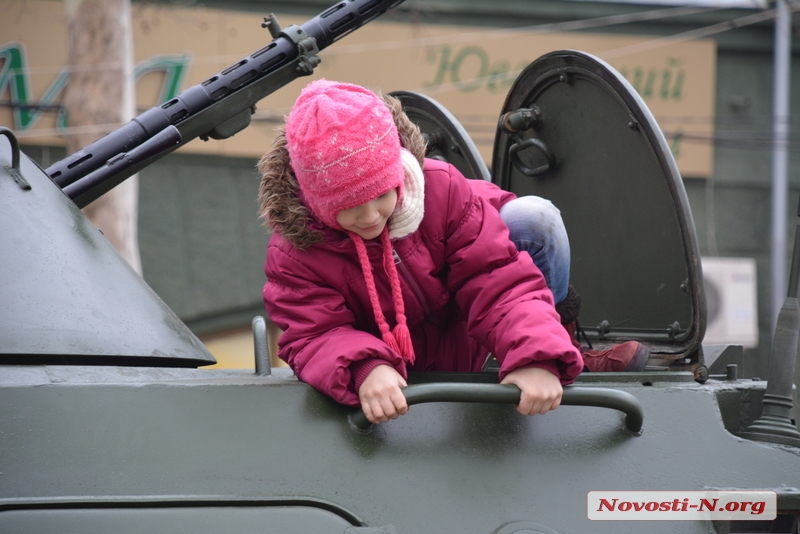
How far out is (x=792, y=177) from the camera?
12.4 m

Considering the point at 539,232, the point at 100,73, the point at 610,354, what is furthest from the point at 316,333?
the point at 100,73

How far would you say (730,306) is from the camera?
11.7 meters

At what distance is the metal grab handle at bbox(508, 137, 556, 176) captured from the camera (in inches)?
116

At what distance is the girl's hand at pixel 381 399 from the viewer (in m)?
1.69

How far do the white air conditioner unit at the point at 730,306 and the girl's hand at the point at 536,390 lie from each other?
34.0 feet

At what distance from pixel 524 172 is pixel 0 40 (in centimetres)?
853

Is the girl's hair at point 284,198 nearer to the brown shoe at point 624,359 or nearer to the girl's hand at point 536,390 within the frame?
the girl's hand at point 536,390

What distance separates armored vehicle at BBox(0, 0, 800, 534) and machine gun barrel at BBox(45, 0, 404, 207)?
0.55 m

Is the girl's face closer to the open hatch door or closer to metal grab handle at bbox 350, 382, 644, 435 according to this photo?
metal grab handle at bbox 350, 382, 644, 435

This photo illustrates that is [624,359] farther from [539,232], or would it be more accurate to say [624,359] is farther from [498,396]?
[498,396]

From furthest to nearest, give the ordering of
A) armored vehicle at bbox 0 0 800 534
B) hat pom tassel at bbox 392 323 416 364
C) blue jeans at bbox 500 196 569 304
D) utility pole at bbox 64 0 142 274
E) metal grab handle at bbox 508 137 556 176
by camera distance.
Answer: utility pole at bbox 64 0 142 274
metal grab handle at bbox 508 137 556 176
blue jeans at bbox 500 196 569 304
hat pom tassel at bbox 392 323 416 364
armored vehicle at bbox 0 0 800 534

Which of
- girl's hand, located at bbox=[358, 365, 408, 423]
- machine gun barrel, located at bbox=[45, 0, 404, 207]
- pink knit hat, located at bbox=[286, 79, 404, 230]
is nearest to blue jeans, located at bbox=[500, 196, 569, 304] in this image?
pink knit hat, located at bbox=[286, 79, 404, 230]

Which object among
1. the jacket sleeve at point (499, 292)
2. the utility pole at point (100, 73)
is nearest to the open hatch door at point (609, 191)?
the jacket sleeve at point (499, 292)

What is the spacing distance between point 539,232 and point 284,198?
0.62 meters
